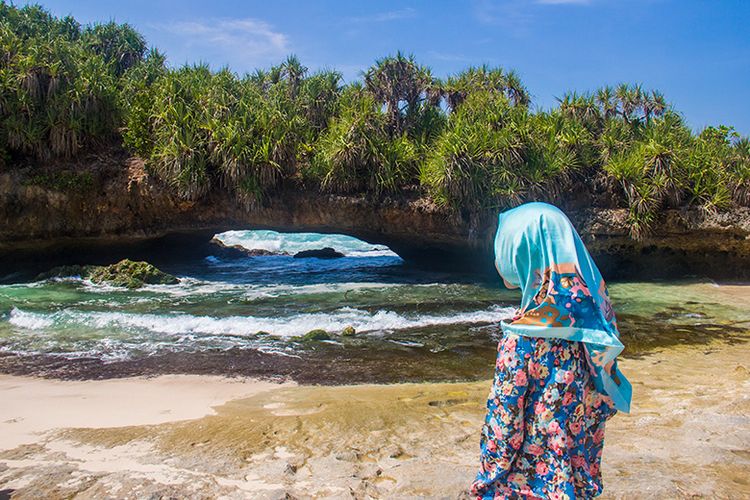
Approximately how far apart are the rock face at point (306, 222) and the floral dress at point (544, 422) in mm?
13459

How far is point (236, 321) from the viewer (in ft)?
33.9

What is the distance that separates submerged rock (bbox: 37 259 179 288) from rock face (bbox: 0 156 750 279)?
5.61 ft


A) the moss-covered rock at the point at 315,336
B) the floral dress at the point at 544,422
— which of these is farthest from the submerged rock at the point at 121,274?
the floral dress at the point at 544,422

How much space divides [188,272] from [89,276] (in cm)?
325

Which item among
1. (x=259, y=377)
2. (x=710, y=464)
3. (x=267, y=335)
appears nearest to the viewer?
(x=710, y=464)

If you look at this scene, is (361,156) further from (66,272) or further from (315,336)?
(66,272)

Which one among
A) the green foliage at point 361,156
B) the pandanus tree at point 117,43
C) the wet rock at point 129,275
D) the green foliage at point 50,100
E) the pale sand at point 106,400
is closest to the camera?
the pale sand at point 106,400

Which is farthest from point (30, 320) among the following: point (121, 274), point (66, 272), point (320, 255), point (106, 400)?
point (320, 255)

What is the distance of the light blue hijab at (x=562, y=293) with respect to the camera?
8.48 ft

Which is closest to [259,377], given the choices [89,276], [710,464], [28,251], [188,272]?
[710,464]

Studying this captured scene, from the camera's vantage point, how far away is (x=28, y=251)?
1759cm

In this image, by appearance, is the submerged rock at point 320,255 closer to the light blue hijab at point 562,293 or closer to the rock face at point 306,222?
the rock face at point 306,222

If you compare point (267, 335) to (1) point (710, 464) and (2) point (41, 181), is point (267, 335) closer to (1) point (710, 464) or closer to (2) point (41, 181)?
(1) point (710, 464)

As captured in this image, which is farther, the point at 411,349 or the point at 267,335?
the point at 267,335
